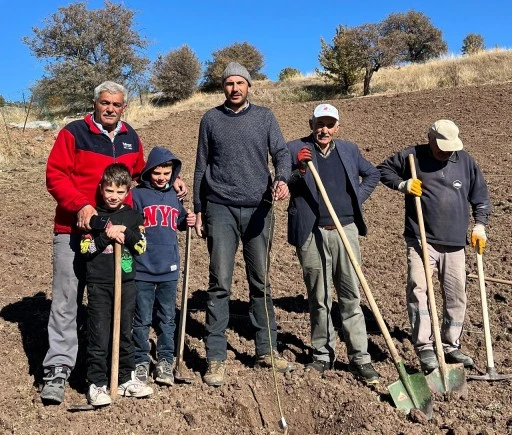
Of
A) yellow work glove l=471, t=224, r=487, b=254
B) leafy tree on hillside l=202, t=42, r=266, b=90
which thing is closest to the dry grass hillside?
leafy tree on hillside l=202, t=42, r=266, b=90

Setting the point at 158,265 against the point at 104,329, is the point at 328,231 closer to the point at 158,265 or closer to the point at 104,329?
the point at 158,265

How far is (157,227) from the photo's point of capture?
3.87m

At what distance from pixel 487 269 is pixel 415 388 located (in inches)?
110

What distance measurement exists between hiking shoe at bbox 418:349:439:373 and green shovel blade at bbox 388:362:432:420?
1.49 feet

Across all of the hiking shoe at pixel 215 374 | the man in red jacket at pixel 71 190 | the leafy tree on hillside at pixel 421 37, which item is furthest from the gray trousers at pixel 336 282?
the leafy tree on hillside at pixel 421 37

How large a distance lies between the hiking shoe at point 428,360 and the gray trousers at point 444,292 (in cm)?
4

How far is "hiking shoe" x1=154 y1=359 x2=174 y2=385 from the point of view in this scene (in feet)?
12.6

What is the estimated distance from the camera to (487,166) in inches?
371

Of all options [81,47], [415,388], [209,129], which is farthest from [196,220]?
[81,47]

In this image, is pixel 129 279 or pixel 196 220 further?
pixel 196 220

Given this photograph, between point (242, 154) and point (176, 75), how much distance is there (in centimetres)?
2468

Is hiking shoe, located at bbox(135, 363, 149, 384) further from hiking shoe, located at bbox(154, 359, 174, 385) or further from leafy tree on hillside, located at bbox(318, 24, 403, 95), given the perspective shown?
leafy tree on hillside, located at bbox(318, 24, 403, 95)

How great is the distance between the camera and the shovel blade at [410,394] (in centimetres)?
354

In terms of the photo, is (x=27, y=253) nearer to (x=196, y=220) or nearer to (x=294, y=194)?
(x=196, y=220)
